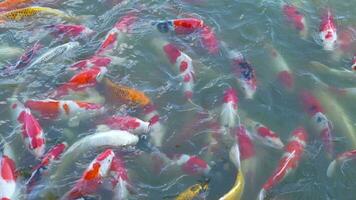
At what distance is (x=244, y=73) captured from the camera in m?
6.56

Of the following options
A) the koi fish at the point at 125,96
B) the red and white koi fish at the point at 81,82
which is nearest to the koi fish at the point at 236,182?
the koi fish at the point at 125,96

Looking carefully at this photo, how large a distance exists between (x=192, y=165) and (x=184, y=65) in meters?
1.69

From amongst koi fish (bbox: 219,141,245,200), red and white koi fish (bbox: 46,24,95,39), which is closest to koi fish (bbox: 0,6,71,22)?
red and white koi fish (bbox: 46,24,95,39)

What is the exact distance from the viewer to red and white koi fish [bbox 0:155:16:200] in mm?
5004

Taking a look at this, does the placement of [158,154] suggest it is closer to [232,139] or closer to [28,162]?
[232,139]

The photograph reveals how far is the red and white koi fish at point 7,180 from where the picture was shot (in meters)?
5.00

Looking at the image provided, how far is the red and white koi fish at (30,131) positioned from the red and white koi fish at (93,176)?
2.22 feet

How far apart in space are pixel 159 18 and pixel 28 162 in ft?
10.8

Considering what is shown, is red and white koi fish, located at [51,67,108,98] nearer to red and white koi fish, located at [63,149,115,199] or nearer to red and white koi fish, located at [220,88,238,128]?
red and white koi fish, located at [63,149,115,199]

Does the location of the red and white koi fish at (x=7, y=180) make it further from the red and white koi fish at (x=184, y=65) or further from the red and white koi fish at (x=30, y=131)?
the red and white koi fish at (x=184, y=65)

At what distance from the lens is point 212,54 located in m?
6.96

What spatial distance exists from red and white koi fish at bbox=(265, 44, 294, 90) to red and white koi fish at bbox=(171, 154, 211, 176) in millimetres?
1868

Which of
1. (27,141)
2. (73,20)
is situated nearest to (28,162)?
(27,141)

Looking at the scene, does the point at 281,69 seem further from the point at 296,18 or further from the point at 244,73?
the point at 296,18
